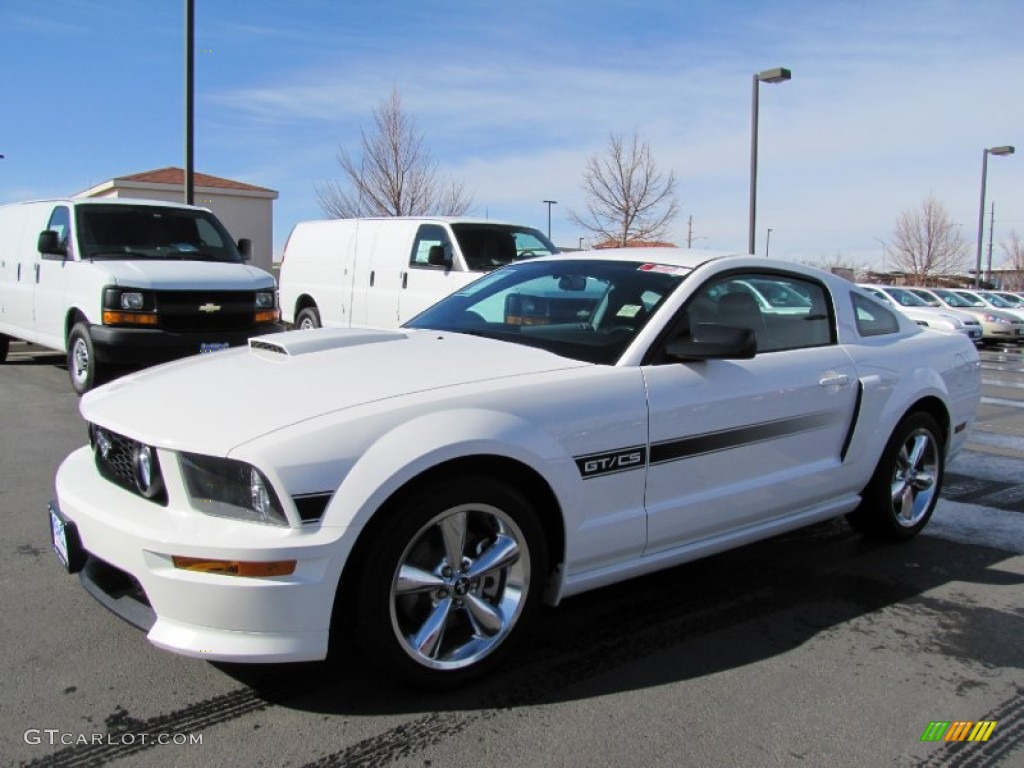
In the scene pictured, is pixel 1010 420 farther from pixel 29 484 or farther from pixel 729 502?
pixel 29 484

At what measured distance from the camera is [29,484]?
5.57 meters

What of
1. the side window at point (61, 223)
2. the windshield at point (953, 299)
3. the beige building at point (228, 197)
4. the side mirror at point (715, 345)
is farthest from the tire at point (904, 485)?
the beige building at point (228, 197)

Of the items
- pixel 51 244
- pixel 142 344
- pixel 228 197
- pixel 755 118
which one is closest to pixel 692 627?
pixel 142 344

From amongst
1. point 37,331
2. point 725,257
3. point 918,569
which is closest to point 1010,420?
point 918,569

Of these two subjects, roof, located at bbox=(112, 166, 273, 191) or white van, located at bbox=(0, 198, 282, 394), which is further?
roof, located at bbox=(112, 166, 273, 191)

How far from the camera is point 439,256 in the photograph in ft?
35.0

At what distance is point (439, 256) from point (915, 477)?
691cm

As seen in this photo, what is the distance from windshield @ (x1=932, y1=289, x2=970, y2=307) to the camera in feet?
79.5

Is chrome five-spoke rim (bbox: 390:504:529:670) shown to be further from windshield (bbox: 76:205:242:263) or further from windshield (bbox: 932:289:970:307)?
windshield (bbox: 932:289:970:307)

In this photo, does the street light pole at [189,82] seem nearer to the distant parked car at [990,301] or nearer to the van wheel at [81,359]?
the van wheel at [81,359]

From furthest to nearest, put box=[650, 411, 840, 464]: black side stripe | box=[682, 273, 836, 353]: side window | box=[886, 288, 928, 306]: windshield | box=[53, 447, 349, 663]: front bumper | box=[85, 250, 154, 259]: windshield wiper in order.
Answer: box=[886, 288, 928, 306]: windshield → box=[85, 250, 154, 259]: windshield wiper → box=[682, 273, 836, 353]: side window → box=[650, 411, 840, 464]: black side stripe → box=[53, 447, 349, 663]: front bumper

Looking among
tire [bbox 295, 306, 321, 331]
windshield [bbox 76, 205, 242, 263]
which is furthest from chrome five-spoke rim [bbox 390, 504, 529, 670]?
tire [bbox 295, 306, 321, 331]

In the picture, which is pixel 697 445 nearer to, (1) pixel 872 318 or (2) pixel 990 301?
(1) pixel 872 318

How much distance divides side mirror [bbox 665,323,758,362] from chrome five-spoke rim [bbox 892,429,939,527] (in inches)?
68.7
